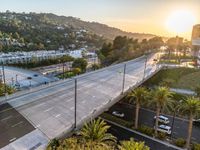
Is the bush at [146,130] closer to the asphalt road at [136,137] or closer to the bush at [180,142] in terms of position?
the asphalt road at [136,137]

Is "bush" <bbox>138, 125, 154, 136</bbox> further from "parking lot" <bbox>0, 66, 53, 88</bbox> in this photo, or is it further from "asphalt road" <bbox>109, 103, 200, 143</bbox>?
"parking lot" <bbox>0, 66, 53, 88</bbox>

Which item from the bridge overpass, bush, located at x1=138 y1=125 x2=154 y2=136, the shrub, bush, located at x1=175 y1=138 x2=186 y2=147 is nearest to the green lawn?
the bridge overpass

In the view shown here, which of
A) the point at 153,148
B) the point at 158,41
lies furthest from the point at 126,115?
the point at 158,41

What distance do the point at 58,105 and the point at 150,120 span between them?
65.5 ft

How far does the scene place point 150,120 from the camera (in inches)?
1658

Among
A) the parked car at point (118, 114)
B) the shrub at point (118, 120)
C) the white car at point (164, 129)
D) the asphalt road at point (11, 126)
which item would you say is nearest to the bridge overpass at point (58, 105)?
the asphalt road at point (11, 126)

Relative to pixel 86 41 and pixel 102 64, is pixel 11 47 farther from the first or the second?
pixel 86 41

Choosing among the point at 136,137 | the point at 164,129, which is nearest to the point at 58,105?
the point at 136,137

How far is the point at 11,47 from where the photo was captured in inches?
5022

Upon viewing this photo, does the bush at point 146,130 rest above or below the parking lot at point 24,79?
below

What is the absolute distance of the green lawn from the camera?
2363 inches

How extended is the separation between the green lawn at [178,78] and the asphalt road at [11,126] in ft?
142

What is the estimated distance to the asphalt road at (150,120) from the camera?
122 ft

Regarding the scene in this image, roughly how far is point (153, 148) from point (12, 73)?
61.2 m
